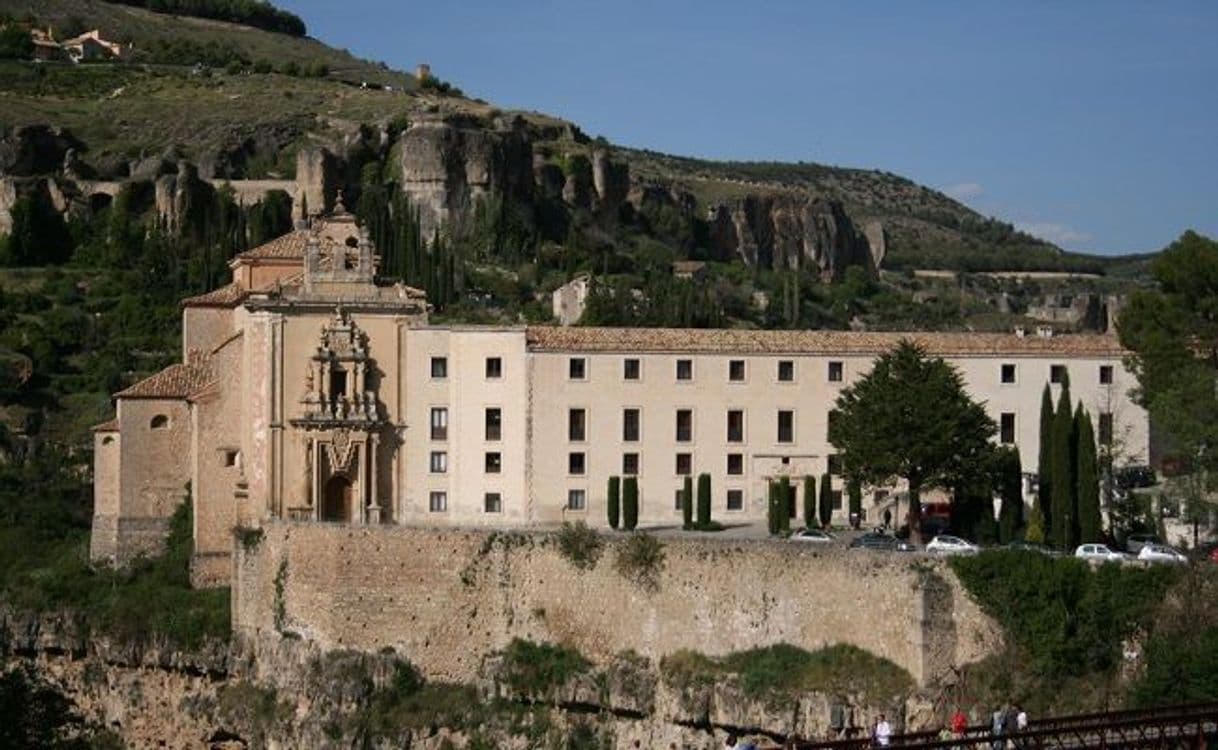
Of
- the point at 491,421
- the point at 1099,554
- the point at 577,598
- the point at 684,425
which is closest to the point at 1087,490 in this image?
the point at 1099,554

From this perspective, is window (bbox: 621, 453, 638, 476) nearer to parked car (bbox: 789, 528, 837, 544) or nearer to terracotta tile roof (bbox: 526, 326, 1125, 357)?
terracotta tile roof (bbox: 526, 326, 1125, 357)

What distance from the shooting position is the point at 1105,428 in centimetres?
6769

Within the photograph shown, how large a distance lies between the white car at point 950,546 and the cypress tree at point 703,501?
20.8 ft

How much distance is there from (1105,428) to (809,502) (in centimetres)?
751

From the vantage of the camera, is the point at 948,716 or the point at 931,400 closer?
the point at 948,716

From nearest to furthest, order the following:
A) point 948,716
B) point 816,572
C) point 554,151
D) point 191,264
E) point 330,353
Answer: point 948,716
point 816,572
point 330,353
point 191,264
point 554,151

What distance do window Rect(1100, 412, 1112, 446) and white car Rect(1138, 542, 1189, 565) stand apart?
8870 millimetres

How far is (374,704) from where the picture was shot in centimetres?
6203

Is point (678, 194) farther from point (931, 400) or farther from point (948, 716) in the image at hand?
point (948, 716)

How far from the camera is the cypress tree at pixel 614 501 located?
66562 millimetres

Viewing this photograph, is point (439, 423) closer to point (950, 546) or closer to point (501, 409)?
point (501, 409)

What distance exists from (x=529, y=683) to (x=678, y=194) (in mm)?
102311

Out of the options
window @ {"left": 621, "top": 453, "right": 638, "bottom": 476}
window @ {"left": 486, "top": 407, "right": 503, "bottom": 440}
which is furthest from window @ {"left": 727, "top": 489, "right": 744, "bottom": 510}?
window @ {"left": 486, "top": 407, "right": 503, "bottom": 440}

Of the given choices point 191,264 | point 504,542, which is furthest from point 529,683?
point 191,264
